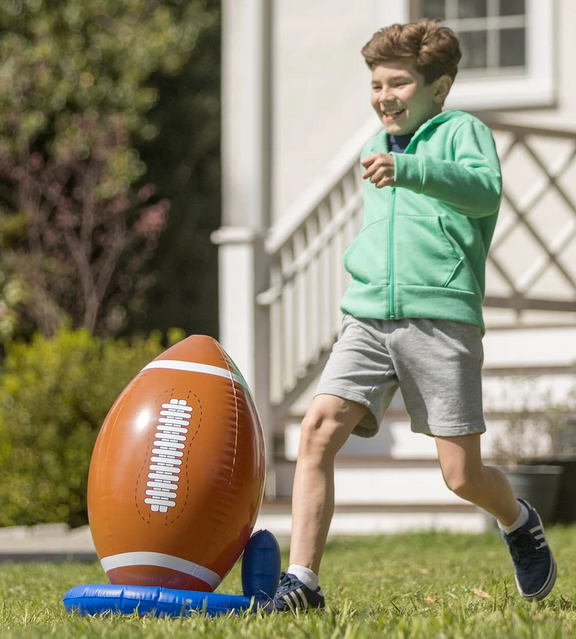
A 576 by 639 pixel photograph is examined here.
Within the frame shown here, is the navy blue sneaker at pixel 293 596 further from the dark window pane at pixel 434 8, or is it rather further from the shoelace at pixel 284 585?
the dark window pane at pixel 434 8

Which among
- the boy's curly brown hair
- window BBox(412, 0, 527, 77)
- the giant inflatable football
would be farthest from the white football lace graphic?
window BBox(412, 0, 527, 77)

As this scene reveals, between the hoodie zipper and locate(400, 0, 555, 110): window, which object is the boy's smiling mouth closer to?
the hoodie zipper

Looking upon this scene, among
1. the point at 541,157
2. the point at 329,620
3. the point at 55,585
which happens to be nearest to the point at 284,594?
the point at 329,620

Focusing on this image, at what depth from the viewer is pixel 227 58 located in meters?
9.97

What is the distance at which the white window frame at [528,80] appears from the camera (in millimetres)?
9188

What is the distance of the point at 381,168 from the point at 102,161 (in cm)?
1008

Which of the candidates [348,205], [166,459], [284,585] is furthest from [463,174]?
[348,205]

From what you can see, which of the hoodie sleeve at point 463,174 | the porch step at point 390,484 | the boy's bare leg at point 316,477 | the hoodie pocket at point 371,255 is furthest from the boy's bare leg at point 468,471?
the porch step at point 390,484

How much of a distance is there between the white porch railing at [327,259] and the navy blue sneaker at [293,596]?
4.23 meters

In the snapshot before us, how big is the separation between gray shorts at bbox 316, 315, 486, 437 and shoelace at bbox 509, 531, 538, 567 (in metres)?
0.43

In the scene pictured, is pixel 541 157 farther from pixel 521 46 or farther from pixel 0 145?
pixel 0 145

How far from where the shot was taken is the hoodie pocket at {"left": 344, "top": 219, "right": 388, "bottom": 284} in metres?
3.71

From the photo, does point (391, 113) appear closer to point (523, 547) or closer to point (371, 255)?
point (371, 255)

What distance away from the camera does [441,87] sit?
3.87 metres
